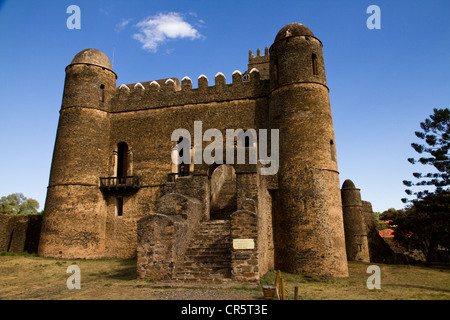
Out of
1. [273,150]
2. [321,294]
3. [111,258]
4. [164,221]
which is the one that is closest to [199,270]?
[164,221]

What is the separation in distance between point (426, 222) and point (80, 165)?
22232 mm

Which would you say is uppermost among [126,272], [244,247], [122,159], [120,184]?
[122,159]

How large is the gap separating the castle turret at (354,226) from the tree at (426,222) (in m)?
3.59

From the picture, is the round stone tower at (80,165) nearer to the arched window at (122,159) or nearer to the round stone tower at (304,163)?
the arched window at (122,159)

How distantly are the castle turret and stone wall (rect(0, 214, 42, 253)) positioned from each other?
65.4ft

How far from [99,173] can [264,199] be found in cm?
999

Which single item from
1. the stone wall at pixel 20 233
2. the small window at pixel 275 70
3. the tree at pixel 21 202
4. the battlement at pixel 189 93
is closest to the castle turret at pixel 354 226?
the battlement at pixel 189 93

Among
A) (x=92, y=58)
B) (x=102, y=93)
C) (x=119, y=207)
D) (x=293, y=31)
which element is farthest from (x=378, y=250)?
(x=92, y=58)

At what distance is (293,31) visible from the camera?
17344 mm

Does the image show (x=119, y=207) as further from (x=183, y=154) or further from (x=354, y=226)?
(x=354, y=226)

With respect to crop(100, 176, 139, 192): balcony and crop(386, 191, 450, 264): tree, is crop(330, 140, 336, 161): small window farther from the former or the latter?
crop(100, 176, 139, 192): balcony

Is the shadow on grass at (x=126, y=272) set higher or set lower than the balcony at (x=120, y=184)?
lower

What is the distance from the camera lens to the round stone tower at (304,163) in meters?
14.6

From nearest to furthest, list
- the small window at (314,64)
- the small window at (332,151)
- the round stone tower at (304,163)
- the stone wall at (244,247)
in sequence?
1. the stone wall at (244,247)
2. the round stone tower at (304,163)
3. the small window at (332,151)
4. the small window at (314,64)
